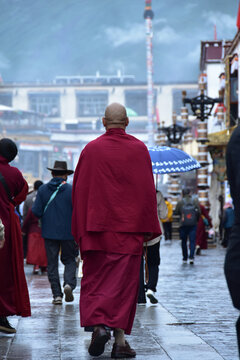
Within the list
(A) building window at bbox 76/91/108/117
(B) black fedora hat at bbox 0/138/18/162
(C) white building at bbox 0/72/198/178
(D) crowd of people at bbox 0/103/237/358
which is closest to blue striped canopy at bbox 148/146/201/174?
Result: (B) black fedora hat at bbox 0/138/18/162

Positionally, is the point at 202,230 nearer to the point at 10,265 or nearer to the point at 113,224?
the point at 10,265

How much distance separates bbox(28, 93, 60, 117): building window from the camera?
10612cm

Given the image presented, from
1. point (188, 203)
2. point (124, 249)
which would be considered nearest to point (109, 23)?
point (188, 203)

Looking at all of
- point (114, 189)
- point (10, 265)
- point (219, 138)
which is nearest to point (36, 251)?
point (10, 265)

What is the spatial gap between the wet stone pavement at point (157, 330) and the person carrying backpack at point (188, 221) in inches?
227

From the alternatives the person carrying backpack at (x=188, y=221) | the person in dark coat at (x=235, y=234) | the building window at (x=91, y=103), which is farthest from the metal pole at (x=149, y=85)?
the person in dark coat at (x=235, y=234)

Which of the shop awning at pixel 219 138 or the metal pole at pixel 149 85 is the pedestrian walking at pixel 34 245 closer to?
the shop awning at pixel 219 138

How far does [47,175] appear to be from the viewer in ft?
332

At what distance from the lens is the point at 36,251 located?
1477 cm

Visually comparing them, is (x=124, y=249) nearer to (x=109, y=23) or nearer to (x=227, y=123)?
(x=227, y=123)

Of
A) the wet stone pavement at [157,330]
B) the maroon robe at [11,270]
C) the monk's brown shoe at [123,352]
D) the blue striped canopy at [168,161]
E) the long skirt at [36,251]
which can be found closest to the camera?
the monk's brown shoe at [123,352]

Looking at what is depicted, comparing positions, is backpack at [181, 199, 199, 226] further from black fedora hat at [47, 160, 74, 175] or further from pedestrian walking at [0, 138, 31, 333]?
pedestrian walking at [0, 138, 31, 333]

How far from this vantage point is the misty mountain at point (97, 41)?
541ft

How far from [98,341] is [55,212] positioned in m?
4.11
